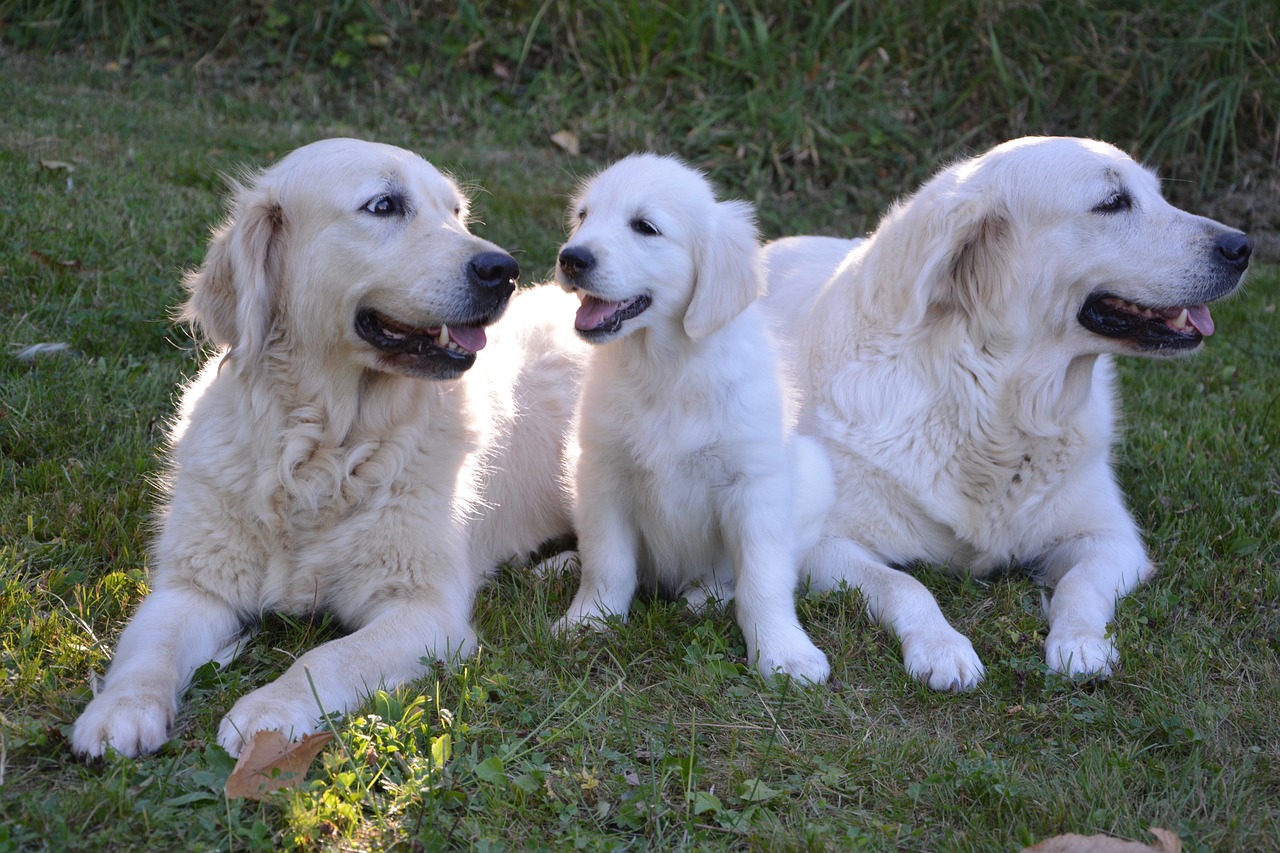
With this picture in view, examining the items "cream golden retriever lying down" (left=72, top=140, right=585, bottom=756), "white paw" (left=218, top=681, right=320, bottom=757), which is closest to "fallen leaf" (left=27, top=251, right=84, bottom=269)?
"cream golden retriever lying down" (left=72, top=140, right=585, bottom=756)

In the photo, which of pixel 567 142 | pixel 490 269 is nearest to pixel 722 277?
pixel 490 269

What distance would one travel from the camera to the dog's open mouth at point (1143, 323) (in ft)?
10.6

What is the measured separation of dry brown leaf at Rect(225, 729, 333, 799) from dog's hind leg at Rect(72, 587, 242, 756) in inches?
9.4

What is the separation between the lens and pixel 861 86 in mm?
7992

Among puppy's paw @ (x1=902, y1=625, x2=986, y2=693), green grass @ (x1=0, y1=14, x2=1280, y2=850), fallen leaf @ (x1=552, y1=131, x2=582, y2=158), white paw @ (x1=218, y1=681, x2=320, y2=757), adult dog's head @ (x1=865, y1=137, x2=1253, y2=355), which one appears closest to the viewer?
green grass @ (x1=0, y1=14, x2=1280, y2=850)

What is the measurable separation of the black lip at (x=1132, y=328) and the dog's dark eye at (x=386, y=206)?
1885 mm

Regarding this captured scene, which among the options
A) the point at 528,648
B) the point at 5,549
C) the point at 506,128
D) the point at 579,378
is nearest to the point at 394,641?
the point at 528,648

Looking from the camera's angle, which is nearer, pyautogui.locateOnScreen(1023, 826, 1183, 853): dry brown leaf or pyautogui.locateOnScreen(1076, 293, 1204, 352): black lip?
pyautogui.locateOnScreen(1023, 826, 1183, 853): dry brown leaf

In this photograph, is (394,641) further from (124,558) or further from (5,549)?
(5,549)

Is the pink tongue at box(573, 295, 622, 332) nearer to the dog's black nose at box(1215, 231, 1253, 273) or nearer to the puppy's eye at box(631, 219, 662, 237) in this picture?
the puppy's eye at box(631, 219, 662, 237)

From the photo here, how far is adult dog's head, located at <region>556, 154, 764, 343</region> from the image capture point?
9.44ft

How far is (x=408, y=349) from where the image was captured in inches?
→ 115

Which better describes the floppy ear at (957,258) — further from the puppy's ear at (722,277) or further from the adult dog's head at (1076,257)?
the puppy's ear at (722,277)

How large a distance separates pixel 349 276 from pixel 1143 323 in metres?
2.15
